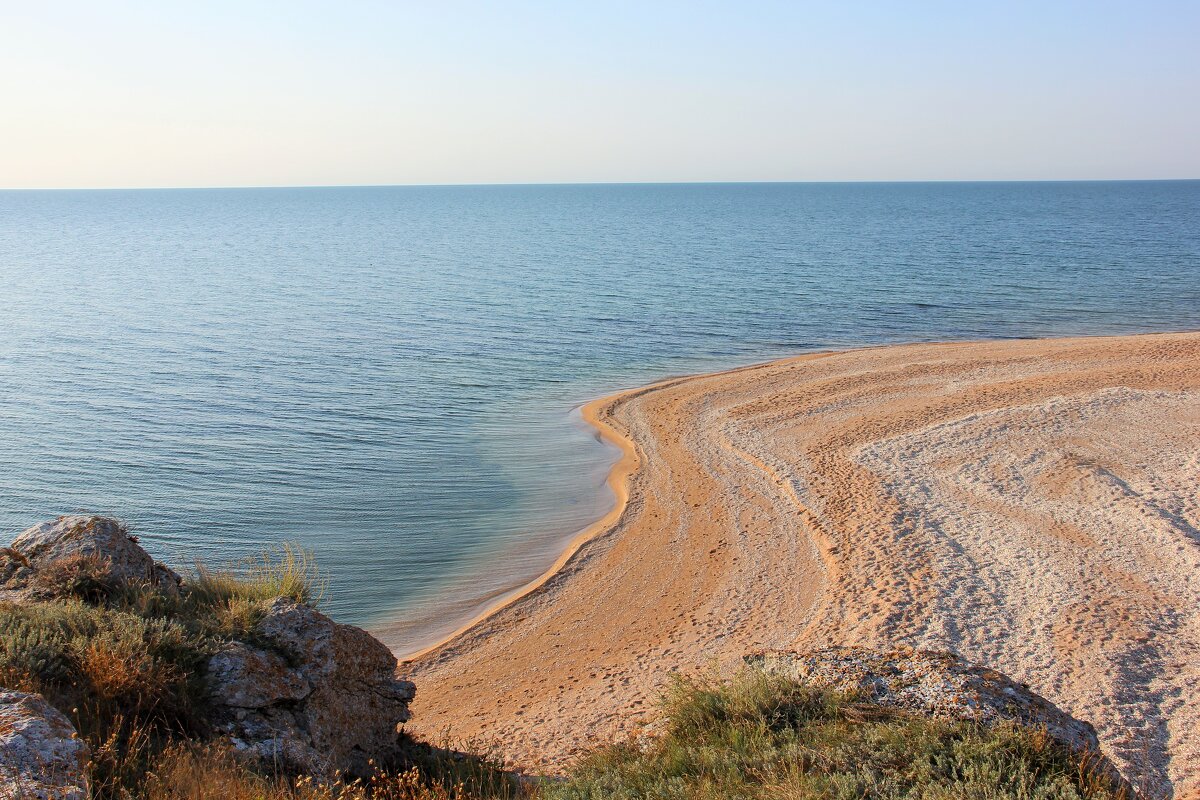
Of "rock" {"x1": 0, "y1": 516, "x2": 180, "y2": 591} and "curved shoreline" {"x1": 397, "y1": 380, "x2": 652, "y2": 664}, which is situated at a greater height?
"rock" {"x1": 0, "y1": 516, "x2": 180, "y2": 591}

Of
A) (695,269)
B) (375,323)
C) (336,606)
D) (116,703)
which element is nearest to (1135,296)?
(695,269)

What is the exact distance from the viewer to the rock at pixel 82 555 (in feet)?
21.9

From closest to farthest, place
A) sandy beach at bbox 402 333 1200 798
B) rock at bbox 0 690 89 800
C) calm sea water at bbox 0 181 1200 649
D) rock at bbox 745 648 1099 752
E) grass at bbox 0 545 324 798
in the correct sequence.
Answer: rock at bbox 0 690 89 800 < grass at bbox 0 545 324 798 < rock at bbox 745 648 1099 752 < sandy beach at bbox 402 333 1200 798 < calm sea water at bbox 0 181 1200 649

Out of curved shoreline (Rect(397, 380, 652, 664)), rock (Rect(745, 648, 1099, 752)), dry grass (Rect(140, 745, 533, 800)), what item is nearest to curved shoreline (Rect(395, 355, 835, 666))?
curved shoreline (Rect(397, 380, 652, 664))

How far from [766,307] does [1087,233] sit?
56.1 meters

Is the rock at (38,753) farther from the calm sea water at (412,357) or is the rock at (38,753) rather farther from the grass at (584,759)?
the calm sea water at (412,357)

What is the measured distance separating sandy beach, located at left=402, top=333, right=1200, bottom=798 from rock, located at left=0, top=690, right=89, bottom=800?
4.27 m

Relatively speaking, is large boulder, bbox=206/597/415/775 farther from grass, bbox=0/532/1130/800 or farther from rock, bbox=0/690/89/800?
rock, bbox=0/690/89/800

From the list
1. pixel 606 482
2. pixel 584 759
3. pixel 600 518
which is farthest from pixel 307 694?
pixel 606 482

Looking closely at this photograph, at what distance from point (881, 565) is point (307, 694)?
9.31m

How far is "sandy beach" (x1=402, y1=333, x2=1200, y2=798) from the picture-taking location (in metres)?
9.68

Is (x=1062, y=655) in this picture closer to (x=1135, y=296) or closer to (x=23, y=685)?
(x=23, y=685)

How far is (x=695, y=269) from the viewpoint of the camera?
2180 inches

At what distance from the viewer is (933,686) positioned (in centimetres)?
596
